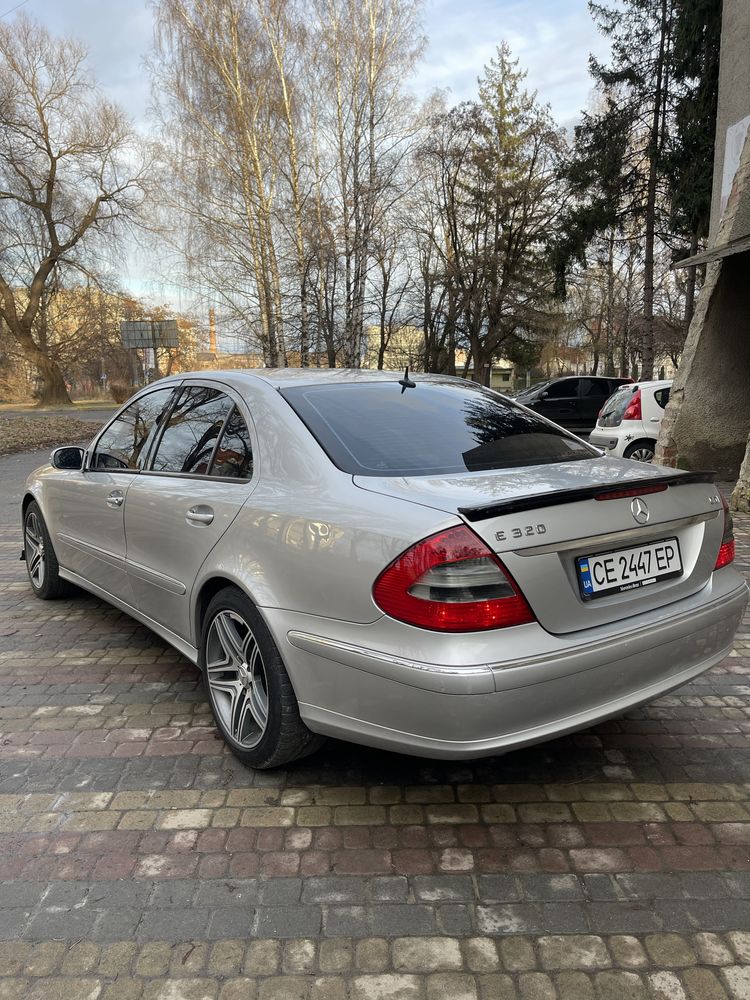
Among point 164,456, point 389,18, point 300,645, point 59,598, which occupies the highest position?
point 389,18

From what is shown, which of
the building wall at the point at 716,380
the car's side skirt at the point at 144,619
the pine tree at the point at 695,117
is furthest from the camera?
the pine tree at the point at 695,117

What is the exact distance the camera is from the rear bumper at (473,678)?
2098mm

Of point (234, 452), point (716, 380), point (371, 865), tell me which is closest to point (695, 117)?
point (716, 380)

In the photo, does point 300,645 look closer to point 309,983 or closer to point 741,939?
point 309,983

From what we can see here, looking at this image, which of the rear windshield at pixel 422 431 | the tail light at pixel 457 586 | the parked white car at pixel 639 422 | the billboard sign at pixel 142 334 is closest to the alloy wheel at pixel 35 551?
the rear windshield at pixel 422 431

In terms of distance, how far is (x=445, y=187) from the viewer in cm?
3138

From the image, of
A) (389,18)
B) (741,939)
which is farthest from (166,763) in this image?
(389,18)

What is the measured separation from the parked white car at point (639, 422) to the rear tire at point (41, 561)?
28.0 ft

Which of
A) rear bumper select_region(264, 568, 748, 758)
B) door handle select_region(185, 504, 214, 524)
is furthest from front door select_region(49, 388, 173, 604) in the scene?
rear bumper select_region(264, 568, 748, 758)

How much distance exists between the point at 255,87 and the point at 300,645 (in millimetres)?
24852

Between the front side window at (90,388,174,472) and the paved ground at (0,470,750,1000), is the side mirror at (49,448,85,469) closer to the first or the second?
the front side window at (90,388,174,472)

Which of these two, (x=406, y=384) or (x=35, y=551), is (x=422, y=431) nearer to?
(x=406, y=384)

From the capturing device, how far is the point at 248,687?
288cm

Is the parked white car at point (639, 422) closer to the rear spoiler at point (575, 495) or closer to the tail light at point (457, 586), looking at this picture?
the rear spoiler at point (575, 495)
